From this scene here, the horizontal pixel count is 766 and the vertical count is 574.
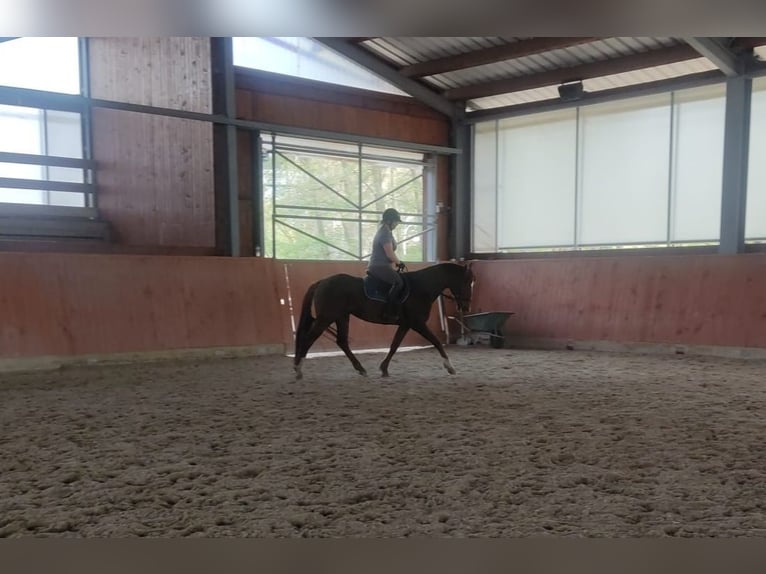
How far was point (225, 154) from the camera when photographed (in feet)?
32.9

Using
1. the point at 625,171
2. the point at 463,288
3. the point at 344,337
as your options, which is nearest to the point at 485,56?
the point at 625,171

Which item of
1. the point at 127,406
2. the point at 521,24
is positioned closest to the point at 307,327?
the point at 127,406

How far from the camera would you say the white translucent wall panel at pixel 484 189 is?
41.9 ft

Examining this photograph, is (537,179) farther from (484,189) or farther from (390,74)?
(390,74)

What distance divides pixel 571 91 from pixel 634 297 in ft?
13.9

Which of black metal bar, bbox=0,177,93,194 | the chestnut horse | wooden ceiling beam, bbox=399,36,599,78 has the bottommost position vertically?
the chestnut horse

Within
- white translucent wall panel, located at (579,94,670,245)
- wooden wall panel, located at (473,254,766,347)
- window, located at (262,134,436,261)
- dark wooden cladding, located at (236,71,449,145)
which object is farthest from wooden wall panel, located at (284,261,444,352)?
white translucent wall panel, located at (579,94,670,245)

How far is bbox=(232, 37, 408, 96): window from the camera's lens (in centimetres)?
1058

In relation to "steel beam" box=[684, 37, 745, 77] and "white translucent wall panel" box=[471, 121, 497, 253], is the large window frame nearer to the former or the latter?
"white translucent wall panel" box=[471, 121, 497, 253]

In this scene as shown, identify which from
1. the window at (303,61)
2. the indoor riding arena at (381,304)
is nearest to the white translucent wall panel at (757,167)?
the indoor riding arena at (381,304)

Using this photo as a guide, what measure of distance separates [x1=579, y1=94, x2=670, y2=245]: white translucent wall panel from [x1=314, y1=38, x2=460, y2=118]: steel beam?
3007mm

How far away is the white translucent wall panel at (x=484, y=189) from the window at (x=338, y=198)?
0.99m

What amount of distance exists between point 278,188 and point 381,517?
9.56m

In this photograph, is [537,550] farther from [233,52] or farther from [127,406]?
Result: [233,52]
